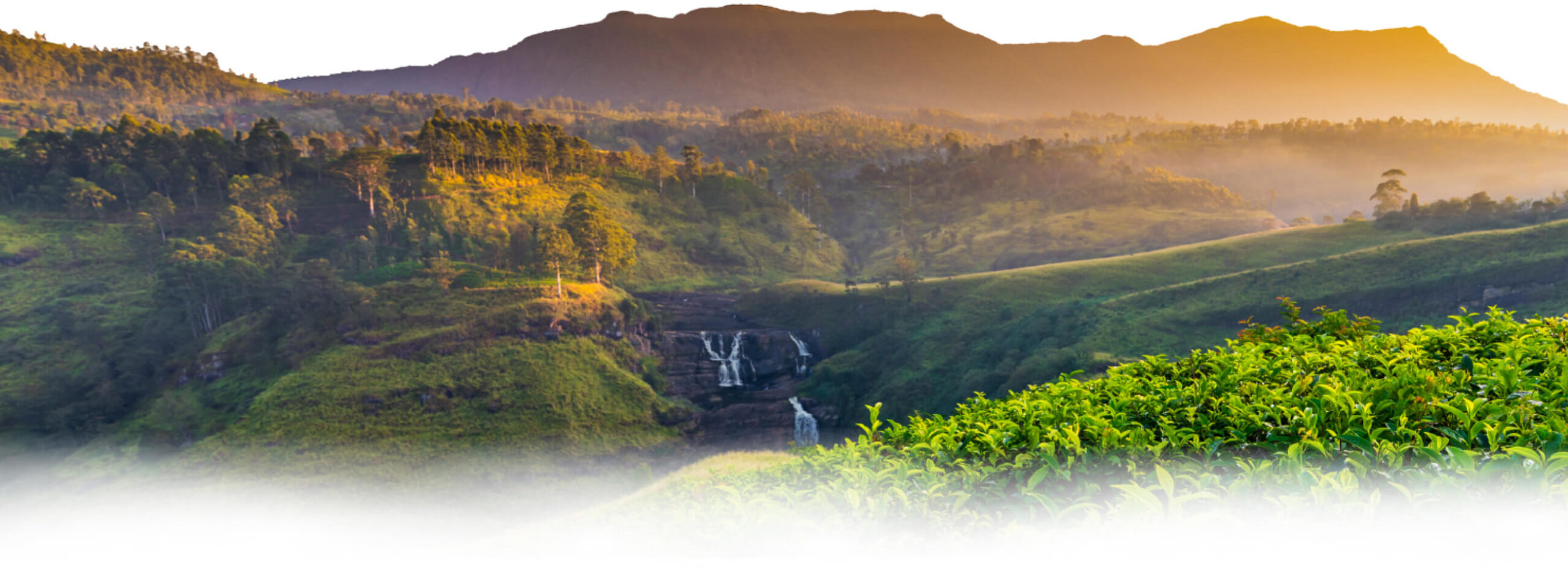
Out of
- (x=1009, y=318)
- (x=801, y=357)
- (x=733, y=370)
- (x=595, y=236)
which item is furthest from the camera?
(x=801, y=357)

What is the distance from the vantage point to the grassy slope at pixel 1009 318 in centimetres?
4284

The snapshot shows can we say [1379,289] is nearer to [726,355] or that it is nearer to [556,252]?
[726,355]

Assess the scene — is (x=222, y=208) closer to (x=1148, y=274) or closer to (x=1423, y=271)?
(x=1148, y=274)

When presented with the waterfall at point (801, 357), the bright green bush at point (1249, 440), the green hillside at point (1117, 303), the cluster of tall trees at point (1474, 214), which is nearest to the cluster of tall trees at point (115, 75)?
the waterfall at point (801, 357)

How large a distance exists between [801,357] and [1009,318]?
704 inches

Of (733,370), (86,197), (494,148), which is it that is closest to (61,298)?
(86,197)

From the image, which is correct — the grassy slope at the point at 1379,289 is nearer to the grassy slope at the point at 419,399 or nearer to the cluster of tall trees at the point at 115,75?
the grassy slope at the point at 419,399

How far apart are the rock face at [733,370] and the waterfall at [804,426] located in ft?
1.15

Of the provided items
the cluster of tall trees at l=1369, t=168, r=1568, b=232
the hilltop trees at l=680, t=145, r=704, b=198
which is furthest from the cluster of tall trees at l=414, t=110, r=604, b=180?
the cluster of tall trees at l=1369, t=168, r=1568, b=232

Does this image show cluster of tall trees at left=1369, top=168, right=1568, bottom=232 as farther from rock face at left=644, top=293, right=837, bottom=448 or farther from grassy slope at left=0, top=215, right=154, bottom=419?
grassy slope at left=0, top=215, right=154, bottom=419

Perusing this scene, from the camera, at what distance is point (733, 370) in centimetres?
5125

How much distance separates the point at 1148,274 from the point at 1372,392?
62919mm

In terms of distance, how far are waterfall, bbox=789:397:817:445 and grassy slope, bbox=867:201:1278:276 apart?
118ft

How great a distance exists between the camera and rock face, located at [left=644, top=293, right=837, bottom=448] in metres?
44.7
